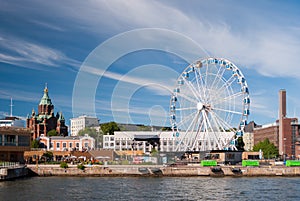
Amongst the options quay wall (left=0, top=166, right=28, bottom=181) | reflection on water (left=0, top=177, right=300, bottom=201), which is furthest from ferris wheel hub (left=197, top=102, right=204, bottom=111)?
quay wall (left=0, top=166, right=28, bottom=181)

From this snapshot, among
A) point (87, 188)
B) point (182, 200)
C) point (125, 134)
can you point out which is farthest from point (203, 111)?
point (125, 134)

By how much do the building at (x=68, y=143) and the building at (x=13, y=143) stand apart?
70974mm

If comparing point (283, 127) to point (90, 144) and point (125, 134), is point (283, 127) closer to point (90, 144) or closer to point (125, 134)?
point (125, 134)

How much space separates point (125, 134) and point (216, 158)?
6470 centimetres

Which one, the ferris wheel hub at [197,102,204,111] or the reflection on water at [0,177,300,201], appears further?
the ferris wheel hub at [197,102,204,111]

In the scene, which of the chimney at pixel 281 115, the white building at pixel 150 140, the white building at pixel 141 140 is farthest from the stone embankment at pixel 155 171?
the chimney at pixel 281 115

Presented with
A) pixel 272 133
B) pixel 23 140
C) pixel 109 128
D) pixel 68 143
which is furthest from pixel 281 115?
pixel 23 140

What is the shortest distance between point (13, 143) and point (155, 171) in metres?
26.8

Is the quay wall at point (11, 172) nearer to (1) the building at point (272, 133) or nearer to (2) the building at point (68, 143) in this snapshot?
(2) the building at point (68, 143)

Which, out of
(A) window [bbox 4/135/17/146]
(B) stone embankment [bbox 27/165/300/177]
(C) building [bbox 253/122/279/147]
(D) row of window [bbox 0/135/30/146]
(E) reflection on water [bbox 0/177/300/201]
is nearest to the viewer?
(E) reflection on water [bbox 0/177/300/201]

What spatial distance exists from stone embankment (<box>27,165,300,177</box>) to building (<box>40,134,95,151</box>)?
3176 inches

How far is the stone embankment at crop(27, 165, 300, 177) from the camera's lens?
80.6 meters

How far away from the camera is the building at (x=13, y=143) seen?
8531cm

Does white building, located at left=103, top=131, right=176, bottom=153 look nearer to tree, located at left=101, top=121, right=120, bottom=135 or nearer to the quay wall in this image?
tree, located at left=101, top=121, right=120, bottom=135
